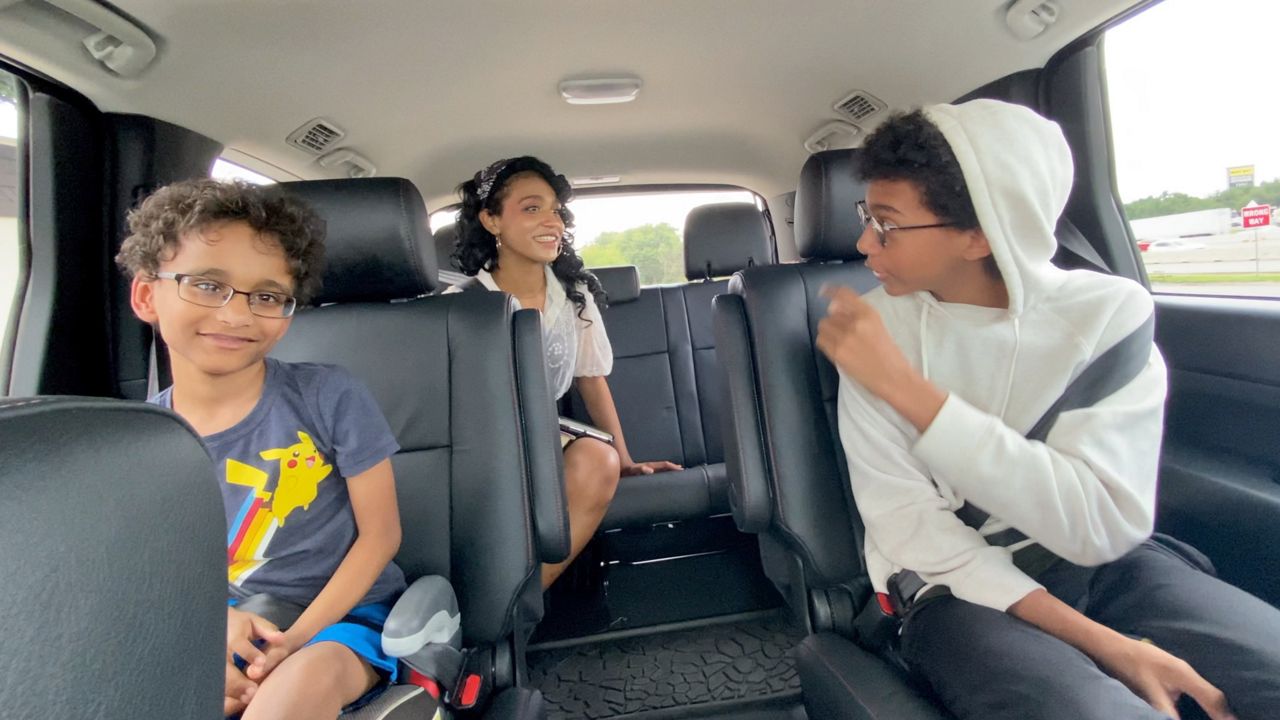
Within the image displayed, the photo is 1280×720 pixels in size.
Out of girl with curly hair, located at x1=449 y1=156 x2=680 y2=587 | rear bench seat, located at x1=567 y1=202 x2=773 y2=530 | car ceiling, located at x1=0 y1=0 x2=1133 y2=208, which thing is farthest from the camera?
rear bench seat, located at x1=567 y1=202 x2=773 y2=530

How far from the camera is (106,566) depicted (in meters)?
0.30

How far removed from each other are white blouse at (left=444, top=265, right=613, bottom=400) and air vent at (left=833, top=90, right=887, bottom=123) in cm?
112

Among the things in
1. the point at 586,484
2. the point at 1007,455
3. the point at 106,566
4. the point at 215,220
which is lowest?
the point at 586,484

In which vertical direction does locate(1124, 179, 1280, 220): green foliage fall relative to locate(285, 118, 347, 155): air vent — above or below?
below

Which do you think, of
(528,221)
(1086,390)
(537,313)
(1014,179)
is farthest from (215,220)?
(1086,390)

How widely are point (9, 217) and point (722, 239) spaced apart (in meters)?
2.17

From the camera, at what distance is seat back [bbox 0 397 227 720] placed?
0.26m

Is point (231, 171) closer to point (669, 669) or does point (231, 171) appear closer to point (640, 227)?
point (640, 227)

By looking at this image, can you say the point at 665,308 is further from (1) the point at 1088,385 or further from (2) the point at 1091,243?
(1) the point at 1088,385

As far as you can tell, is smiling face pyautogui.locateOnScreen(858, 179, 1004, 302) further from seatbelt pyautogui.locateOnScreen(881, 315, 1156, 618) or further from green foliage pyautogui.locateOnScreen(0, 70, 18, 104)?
green foliage pyautogui.locateOnScreen(0, 70, 18, 104)

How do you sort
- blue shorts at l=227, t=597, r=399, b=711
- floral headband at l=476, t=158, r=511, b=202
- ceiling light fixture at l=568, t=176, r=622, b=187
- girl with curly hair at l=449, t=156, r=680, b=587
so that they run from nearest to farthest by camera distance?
blue shorts at l=227, t=597, r=399, b=711, girl with curly hair at l=449, t=156, r=680, b=587, floral headband at l=476, t=158, r=511, b=202, ceiling light fixture at l=568, t=176, r=622, b=187

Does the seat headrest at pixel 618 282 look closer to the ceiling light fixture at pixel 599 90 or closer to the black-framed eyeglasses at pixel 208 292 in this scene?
the ceiling light fixture at pixel 599 90

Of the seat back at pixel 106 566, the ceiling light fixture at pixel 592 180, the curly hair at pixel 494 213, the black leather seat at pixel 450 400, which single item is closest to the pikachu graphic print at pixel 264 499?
the black leather seat at pixel 450 400

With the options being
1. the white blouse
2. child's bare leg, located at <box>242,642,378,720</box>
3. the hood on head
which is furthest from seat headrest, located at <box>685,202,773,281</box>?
child's bare leg, located at <box>242,642,378,720</box>
